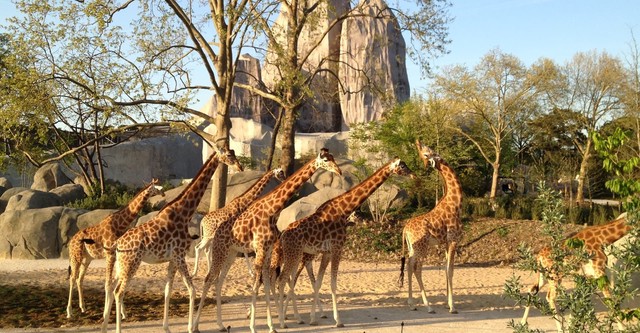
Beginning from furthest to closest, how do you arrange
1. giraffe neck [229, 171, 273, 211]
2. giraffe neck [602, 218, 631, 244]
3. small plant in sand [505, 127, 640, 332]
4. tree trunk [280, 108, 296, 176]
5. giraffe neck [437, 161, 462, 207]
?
1. tree trunk [280, 108, 296, 176]
2. giraffe neck [229, 171, 273, 211]
3. giraffe neck [437, 161, 462, 207]
4. giraffe neck [602, 218, 631, 244]
5. small plant in sand [505, 127, 640, 332]

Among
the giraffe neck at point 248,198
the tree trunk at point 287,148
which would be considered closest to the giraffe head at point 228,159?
the giraffe neck at point 248,198

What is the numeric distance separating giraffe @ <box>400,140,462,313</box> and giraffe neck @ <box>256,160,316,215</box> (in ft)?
7.45

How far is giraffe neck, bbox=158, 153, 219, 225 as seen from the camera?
939 centimetres

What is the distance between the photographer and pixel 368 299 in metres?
12.3

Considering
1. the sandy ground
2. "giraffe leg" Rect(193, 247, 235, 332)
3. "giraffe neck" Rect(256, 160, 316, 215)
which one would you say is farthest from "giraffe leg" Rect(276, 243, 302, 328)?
"giraffe leg" Rect(193, 247, 235, 332)

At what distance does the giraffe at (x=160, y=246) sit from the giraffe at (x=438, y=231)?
3688 millimetres

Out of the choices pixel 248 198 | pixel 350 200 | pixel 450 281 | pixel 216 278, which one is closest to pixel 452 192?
pixel 450 281

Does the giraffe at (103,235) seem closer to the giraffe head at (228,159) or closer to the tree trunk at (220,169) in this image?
the giraffe head at (228,159)

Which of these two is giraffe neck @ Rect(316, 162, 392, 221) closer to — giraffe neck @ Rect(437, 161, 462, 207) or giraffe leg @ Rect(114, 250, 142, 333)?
giraffe neck @ Rect(437, 161, 462, 207)

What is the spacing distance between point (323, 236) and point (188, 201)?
6.56 ft

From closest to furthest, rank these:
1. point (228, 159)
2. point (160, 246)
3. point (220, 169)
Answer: point (160, 246) < point (228, 159) < point (220, 169)

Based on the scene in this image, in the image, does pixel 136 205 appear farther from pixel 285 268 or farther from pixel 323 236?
pixel 323 236

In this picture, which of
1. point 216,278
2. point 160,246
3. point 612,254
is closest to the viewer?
point 612,254

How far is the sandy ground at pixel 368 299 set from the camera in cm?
1010
